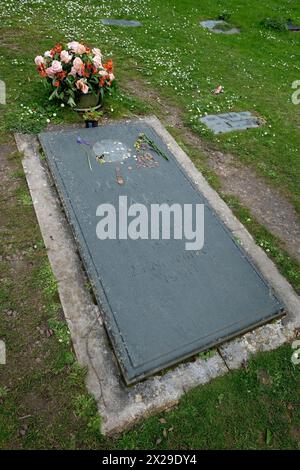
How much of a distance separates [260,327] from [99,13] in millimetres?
11372

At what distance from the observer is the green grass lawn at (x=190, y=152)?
3463 mm

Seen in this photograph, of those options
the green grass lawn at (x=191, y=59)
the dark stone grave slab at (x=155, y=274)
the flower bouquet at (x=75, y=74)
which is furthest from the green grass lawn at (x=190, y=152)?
the dark stone grave slab at (x=155, y=274)

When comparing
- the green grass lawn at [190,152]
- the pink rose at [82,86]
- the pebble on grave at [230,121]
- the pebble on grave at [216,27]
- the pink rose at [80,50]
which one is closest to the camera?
the green grass lawn at [190,152]

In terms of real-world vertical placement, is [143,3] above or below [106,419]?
above

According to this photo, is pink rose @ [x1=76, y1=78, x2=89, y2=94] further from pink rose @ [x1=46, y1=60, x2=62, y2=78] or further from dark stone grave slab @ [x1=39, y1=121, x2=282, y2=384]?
dark stone grave slab @ [x1=39, y1=121, x2=282, y2=384]

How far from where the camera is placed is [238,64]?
33.4 ft

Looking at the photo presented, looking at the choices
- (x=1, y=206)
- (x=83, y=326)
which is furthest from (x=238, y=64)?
(x=83, y=326)

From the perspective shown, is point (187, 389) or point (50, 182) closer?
point (187, 389)

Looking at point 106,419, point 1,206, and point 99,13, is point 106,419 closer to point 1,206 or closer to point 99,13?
point 1,206

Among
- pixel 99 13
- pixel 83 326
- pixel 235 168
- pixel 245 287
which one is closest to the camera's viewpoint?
pixel 83 326

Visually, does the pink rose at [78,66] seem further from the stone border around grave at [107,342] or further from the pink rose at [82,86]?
the stone border around grave at [107,342]

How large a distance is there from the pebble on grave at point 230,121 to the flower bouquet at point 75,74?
83.0 inches
